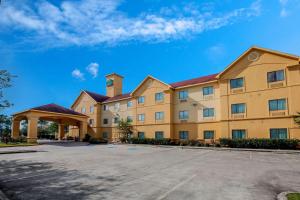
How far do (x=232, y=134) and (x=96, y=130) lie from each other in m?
29.5

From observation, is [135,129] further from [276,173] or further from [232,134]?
[276,173]

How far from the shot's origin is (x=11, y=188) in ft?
26.9

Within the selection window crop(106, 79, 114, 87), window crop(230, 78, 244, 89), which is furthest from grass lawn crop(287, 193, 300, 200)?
window crop(106, 79, 114, 87)

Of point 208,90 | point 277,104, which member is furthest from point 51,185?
point 208,90

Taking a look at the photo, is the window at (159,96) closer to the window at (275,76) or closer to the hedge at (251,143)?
the hedge at (251,143)

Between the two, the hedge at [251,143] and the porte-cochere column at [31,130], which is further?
the porte-cochere column at [31,130]

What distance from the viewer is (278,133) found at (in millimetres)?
25156

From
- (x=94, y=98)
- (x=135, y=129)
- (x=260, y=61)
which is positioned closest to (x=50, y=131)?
(x=94, y=98)

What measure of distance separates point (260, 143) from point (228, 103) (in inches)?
265

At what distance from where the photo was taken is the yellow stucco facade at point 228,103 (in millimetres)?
25141

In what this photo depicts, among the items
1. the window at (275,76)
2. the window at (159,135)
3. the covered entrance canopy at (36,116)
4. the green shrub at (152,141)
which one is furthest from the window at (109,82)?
the window at (275,76)

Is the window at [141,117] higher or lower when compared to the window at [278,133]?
higher

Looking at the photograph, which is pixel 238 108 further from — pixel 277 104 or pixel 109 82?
pixel 109 82

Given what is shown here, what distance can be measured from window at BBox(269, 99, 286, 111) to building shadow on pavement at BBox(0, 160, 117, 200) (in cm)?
2308
